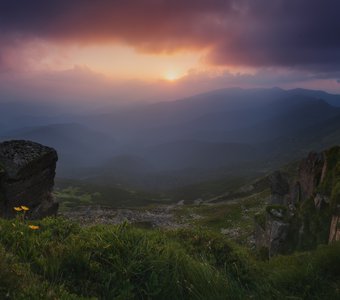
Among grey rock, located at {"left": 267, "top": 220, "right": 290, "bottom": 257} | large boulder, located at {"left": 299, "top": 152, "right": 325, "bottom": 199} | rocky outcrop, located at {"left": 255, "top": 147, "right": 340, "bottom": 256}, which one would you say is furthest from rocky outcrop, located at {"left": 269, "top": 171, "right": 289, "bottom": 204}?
grey rock, located at {"left": 267, "top": 220, "right": 290, "bottom": 257}

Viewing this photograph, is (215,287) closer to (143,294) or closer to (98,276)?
(143,294)

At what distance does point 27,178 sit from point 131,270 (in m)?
24.0

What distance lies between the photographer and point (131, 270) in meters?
6.00

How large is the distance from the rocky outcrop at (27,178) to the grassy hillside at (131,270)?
1976 centimetres

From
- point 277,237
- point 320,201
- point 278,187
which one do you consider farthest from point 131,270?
point 278,187

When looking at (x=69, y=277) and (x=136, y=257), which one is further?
(x=136, y=257)

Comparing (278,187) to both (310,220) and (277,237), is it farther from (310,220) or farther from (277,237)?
(310,220)

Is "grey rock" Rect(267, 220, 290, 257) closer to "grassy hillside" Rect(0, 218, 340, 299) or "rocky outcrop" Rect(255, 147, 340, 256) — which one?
"rocky outcrop" Rect(255, 147, 340, 256)

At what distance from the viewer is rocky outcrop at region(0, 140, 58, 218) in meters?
26.2

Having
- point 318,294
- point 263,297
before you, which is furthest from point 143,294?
point 318,294

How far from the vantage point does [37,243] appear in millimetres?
6328

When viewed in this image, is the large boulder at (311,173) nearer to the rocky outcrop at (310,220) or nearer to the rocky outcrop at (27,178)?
the rocky outcrop at (310,220)

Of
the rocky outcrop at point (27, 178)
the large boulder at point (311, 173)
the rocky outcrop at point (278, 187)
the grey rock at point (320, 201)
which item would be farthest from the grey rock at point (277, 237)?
the rocky outcrop at point (278, 187)

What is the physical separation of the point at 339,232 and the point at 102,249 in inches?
513
